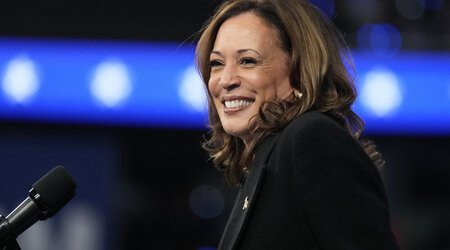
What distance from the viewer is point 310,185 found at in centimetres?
156

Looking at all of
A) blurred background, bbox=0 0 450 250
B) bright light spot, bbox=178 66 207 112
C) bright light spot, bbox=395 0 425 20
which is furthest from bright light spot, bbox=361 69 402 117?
bright light spot, bbox=178 66 207 112

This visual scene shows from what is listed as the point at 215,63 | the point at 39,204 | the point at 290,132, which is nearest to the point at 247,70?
the point at 215,63

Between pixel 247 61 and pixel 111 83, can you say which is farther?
pixel 111 83

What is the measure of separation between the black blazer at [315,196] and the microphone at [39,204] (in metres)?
0.39

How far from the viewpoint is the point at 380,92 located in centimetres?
561

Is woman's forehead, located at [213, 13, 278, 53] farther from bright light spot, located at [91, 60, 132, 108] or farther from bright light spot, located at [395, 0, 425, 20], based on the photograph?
bright light spot, located at [395, 0, 425, 20]

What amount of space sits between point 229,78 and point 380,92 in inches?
150

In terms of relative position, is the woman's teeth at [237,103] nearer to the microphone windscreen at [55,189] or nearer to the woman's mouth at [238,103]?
the woman's mouth at [238,103]

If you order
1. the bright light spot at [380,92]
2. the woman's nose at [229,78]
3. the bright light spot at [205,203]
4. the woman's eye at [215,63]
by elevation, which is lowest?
the bright light spot at [205,203]

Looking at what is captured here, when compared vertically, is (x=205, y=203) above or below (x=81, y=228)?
below

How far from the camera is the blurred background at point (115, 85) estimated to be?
546 cm

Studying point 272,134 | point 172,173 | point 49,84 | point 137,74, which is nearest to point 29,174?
point 49,84

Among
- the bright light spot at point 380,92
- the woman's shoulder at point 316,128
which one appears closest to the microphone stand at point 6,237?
the woman's shoulder at point 316,128

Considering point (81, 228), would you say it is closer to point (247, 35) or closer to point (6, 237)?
point (247, 35)
